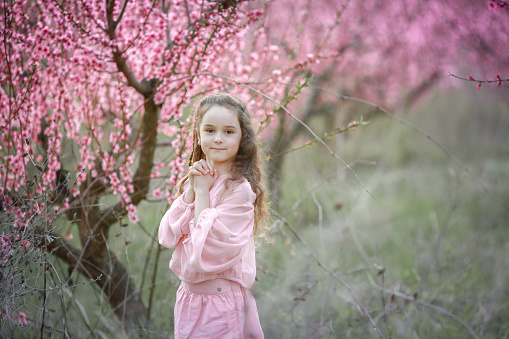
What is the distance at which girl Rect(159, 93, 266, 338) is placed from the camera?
5.41ft

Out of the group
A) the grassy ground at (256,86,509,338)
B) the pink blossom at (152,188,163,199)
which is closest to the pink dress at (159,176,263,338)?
the grassy ground at (256,86,509,338)

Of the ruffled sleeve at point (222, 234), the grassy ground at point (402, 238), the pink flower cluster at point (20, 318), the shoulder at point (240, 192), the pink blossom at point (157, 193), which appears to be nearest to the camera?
the ruffled sleeve at point (222, 234)

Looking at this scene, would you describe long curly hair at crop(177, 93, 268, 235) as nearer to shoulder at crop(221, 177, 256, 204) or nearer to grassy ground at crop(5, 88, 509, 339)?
shoulder at crop(221, 177, 256, 204)

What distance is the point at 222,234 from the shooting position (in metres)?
1.63

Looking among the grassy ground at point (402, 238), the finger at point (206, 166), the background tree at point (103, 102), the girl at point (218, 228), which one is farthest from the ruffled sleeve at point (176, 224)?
the grassy ground at point (402, 238)

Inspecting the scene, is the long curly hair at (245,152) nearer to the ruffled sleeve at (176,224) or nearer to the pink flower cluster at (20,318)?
the ruffled sleeve at (176,224)

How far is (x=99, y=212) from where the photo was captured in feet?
8.77

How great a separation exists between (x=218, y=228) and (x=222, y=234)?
1.2 inches

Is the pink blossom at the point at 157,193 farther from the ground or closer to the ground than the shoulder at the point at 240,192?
closer to the ground

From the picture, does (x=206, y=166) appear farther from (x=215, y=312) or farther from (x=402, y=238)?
(x=402, y=238)

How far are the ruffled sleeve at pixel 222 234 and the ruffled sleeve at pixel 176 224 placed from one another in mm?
49

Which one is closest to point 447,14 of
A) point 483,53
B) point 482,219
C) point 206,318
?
point 483,53

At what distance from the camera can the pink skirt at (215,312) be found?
1.70 metres

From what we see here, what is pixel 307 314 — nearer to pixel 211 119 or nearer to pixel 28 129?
pixel 211 119
